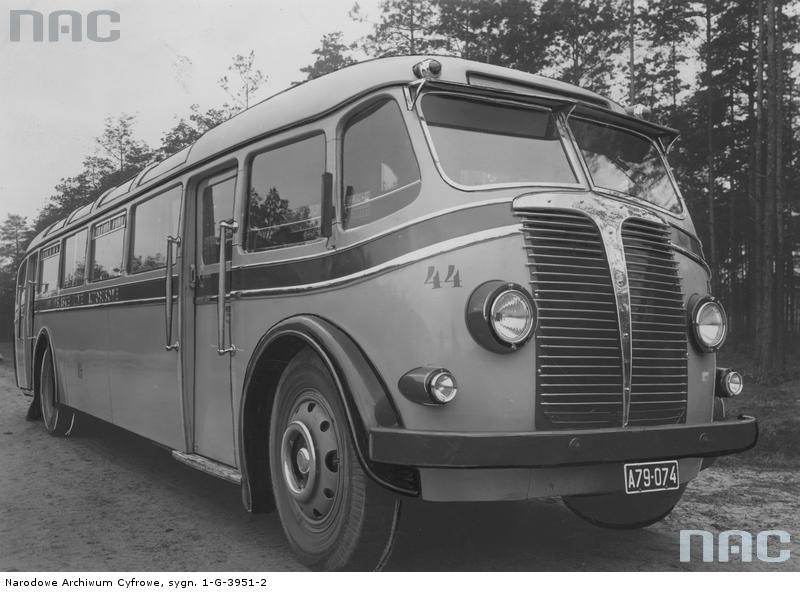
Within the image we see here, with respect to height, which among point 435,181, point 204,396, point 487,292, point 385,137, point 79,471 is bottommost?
point 79,471

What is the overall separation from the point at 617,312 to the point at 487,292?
0.72m

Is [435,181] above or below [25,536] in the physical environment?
above

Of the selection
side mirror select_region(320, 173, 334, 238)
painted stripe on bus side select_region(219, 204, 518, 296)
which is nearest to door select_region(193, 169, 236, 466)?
painted stripe on bus side select_region(219, 204, 518, 296)

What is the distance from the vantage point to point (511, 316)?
361cm

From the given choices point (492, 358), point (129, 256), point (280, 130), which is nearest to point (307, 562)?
point (492, 358)

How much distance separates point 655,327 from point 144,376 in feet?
13.6

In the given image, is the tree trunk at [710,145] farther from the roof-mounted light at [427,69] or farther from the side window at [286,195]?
the roof-mounted light at [427,69]

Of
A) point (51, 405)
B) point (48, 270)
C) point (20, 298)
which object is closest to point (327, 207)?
point (51, 405)

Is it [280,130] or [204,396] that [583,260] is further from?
[204,396]

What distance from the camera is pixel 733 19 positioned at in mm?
26812

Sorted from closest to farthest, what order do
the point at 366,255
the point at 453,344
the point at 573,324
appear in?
the point at 453,344, the point at 573,324, the point at 366,255

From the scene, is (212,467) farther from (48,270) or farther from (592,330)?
(48,270)

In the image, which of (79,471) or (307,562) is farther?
(79,471)

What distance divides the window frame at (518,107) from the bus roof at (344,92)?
0.08m
